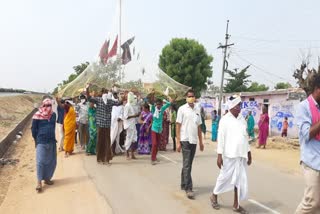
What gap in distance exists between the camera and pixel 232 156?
6016 millimetres

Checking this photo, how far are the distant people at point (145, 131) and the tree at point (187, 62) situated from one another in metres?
27.1

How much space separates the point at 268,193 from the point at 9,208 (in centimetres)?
464

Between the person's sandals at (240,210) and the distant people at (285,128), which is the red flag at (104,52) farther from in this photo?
the distant people at (285,128)

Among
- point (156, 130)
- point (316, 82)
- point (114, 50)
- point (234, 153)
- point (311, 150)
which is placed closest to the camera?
point (311, 150)

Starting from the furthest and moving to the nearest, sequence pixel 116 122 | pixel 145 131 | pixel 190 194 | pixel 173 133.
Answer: pixel 173 133, pixel 145 131, pixel 116 122, pixel 190 194

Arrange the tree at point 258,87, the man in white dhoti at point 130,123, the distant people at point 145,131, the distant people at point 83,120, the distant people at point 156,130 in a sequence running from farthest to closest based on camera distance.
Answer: the tree at point 258,87 < the distant people at point 83,120 < the distant people at point 145,131 < the man in white dhoti at point 130,123 < the distant people at point 156,130

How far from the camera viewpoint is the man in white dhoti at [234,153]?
6.04 meters

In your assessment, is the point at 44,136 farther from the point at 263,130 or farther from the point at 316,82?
the point at 263,130

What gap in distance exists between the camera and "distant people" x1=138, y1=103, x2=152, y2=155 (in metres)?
11.7

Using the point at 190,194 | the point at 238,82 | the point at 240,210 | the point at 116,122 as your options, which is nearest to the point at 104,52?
the point at 116,122

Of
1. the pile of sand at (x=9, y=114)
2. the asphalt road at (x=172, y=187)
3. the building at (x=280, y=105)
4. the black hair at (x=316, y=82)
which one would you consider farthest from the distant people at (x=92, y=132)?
the building at (x=280, y=105)

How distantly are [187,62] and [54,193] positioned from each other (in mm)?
33138

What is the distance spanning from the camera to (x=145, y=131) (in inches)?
473

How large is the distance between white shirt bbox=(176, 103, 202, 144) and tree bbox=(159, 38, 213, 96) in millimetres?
31676
